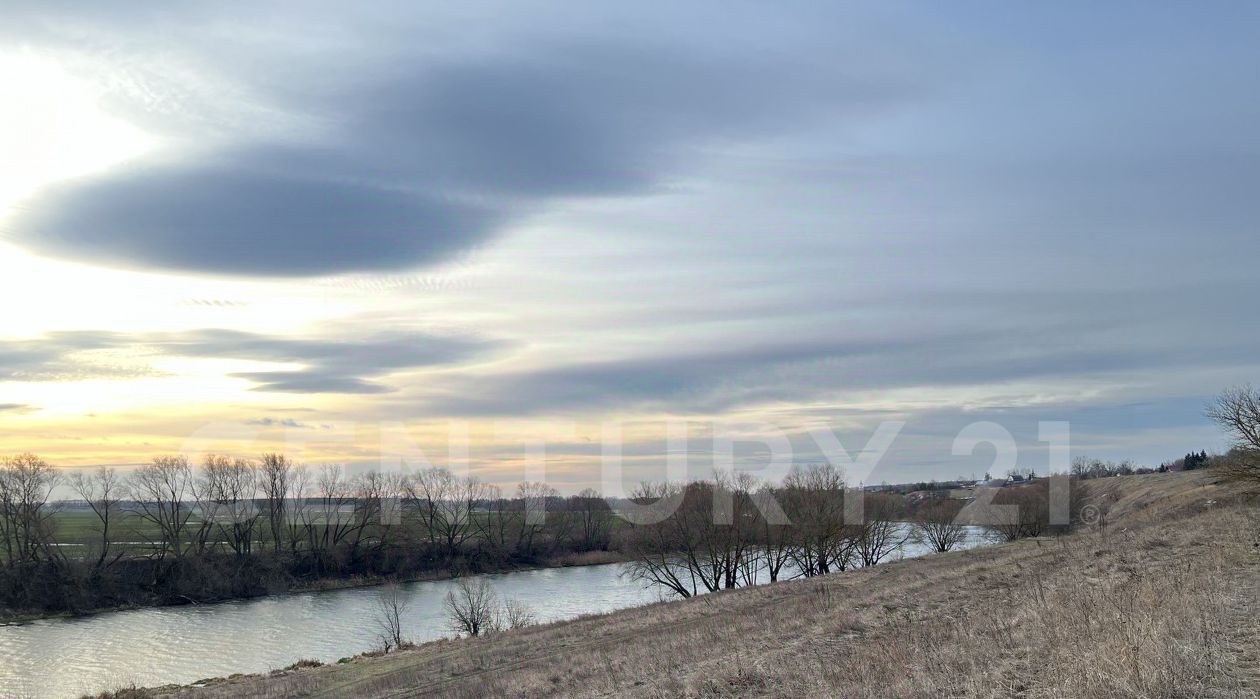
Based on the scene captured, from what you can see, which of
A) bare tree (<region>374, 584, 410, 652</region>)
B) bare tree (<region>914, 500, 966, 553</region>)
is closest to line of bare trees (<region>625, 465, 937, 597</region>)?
bare tree (<region>914, 500, 966, 553</region>)

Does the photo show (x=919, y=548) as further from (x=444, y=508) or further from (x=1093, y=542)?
(x=1093, y=542)

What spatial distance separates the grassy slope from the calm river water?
32.2ft

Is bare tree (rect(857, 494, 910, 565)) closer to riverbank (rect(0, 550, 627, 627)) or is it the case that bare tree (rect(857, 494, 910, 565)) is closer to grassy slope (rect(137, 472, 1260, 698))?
riverbank (rect(0, 550, 627, 627))

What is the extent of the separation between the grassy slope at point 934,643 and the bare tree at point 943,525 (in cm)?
4143

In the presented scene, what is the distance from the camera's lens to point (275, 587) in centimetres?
6512

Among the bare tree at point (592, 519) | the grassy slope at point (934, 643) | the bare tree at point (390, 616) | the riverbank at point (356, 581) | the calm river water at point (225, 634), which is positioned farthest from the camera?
the bare tree at point (592, 519)

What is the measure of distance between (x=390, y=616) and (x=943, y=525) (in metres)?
43.0

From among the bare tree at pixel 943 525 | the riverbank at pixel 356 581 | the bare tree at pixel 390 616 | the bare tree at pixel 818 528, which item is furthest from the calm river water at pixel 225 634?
the bare tree at pixel 943 525

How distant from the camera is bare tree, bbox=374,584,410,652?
121 ft

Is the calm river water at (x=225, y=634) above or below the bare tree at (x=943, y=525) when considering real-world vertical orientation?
below

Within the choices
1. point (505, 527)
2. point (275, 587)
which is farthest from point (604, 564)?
point (275, 587)

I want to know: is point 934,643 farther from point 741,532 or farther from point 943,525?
point 943,525

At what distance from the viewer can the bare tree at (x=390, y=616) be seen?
121 ft

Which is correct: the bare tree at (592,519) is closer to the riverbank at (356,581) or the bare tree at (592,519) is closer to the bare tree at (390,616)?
the riverbank at (356,581)
